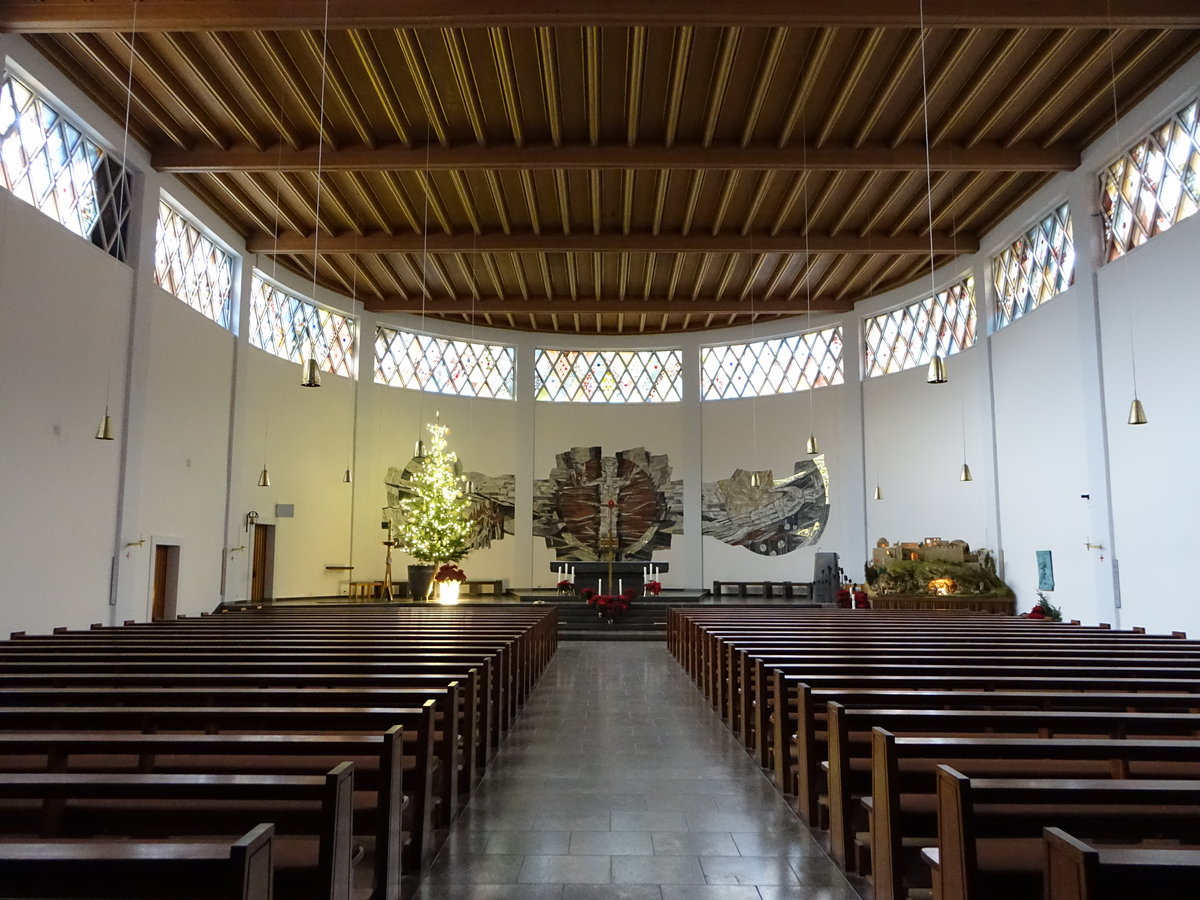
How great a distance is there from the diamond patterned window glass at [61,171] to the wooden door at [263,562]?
19.2 ft

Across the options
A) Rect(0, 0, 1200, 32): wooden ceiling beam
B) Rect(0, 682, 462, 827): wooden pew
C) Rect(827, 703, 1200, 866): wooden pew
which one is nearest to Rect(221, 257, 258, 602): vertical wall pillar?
Rect(0, 0, 1200, 32): wooden ceiling beam

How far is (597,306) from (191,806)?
15202 millimetres

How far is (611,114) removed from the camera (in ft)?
31.8

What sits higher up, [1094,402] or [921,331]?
[921,331]

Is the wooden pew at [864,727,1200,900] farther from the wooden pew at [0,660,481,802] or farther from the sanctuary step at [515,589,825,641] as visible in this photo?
the sanctuary step at [515,589,825,641]

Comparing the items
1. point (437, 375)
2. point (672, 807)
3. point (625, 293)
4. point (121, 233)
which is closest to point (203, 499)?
point (121, 233)

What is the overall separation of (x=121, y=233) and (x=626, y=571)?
10.5 m

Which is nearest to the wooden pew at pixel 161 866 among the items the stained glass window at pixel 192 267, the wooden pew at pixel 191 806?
the wooden pew at pixel 191 806

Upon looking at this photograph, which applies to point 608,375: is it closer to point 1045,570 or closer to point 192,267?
point 192,267

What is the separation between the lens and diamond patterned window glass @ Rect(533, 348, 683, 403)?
19.8m

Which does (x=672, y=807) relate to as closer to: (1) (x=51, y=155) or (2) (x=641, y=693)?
(2) (x=641, y=693)

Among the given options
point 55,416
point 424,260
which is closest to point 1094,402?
point 424,260

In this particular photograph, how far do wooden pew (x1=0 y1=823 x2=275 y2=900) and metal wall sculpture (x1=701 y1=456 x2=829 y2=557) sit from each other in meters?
16.2

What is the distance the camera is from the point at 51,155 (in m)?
8.73
